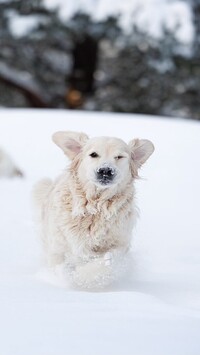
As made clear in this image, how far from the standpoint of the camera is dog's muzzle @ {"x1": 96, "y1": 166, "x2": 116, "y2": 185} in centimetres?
388

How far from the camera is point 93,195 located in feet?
13.6

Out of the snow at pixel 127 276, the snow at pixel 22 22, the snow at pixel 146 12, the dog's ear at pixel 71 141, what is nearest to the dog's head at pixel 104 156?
the dog's ear at pixel 71 141

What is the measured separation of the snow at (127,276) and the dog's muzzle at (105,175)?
1.97ft

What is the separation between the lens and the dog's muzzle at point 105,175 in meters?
3.88

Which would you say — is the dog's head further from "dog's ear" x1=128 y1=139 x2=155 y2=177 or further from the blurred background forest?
the blurred background forest

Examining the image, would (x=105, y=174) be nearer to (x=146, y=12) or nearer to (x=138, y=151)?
(x=138, y=151)

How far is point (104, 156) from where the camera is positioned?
394cm

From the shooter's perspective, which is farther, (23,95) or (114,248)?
(23,95)

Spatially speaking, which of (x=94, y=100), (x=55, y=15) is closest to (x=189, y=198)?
(x=55, y=15)

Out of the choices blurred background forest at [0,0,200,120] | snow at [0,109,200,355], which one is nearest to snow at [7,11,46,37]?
blurred background forest at [0,0,200,120]

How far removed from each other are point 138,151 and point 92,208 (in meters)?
0.45

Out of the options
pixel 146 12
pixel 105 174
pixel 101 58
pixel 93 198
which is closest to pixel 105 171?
pixel 105 174

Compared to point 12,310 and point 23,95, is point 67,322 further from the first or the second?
point 23,95

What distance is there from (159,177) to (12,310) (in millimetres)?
3845
